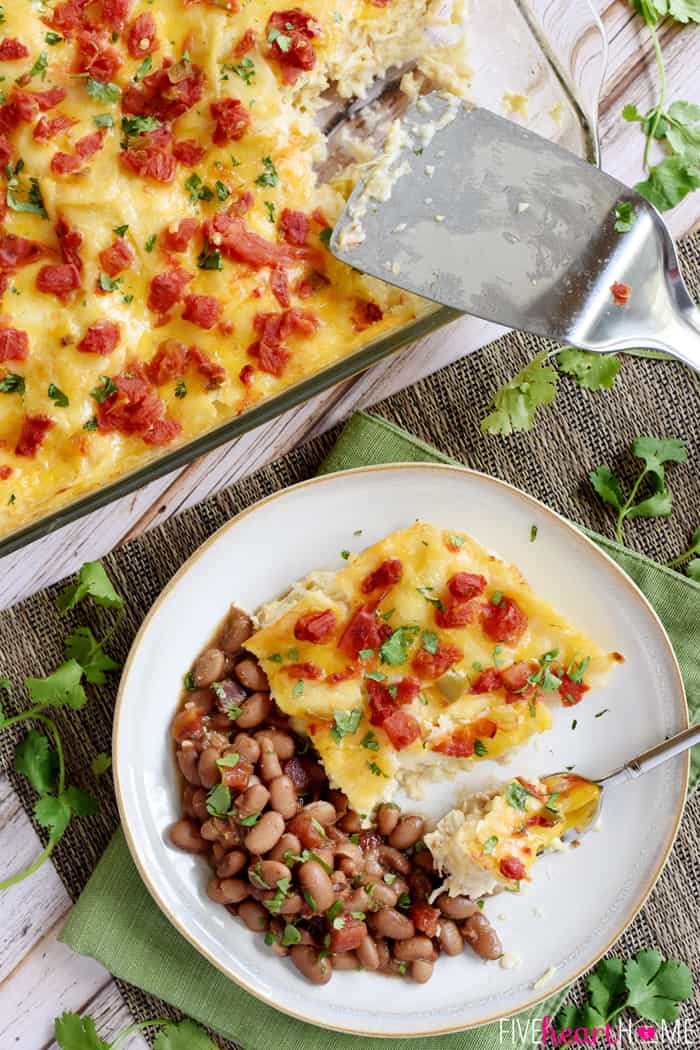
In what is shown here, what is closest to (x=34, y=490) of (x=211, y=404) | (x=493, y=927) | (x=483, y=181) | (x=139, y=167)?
(x=211, y=404)

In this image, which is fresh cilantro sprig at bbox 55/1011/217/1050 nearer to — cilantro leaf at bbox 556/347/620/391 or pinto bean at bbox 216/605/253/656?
pinto bean at bbox 216/605/253/656

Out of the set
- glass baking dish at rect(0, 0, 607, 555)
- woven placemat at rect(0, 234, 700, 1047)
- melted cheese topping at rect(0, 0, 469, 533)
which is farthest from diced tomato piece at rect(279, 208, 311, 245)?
woven placemat at rect(0, 234, 700, 1047)

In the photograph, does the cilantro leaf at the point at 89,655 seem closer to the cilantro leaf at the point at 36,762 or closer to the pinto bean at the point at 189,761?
the cilantro leaf at the point at 36,762

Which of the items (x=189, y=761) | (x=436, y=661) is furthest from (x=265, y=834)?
(x=436, y=661)

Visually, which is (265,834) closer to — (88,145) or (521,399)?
(521,399)

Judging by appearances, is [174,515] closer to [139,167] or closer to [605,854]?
[139,167]

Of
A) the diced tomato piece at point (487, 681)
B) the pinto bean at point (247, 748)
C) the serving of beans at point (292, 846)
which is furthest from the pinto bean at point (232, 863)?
the diced tomato piece at point (487, 681)
